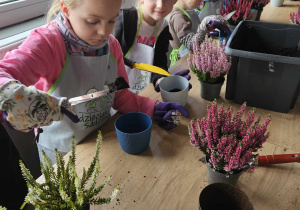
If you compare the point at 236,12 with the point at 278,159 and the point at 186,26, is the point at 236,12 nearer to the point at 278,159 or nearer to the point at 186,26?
the point at 186,26

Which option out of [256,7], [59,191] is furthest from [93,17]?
[256,7]

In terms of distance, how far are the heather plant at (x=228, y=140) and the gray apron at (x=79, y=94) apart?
1.30 feet

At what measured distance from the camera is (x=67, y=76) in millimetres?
752

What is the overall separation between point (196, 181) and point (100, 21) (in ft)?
1.56

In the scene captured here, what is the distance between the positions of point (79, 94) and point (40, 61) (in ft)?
0.65

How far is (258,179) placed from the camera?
59 cm

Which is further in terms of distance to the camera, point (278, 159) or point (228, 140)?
point (278, 159)

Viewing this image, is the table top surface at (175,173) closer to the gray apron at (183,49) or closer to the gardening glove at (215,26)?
the gardening glove at (215,26)

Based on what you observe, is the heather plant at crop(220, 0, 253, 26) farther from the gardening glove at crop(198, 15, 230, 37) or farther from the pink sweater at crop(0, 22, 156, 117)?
the pink sweater at crop(0, 22, 156, 117)

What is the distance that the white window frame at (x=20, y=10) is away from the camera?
1.16 m

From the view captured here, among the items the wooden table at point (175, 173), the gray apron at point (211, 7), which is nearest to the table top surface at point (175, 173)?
the wooden table at point (175, 173)

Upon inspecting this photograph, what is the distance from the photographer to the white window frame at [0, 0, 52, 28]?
116 centimetres

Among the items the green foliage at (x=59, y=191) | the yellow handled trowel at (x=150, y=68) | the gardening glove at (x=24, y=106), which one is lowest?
the yellow handled trowel at (x=150, y=68)

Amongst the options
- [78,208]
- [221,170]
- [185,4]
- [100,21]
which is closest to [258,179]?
[221,170]
